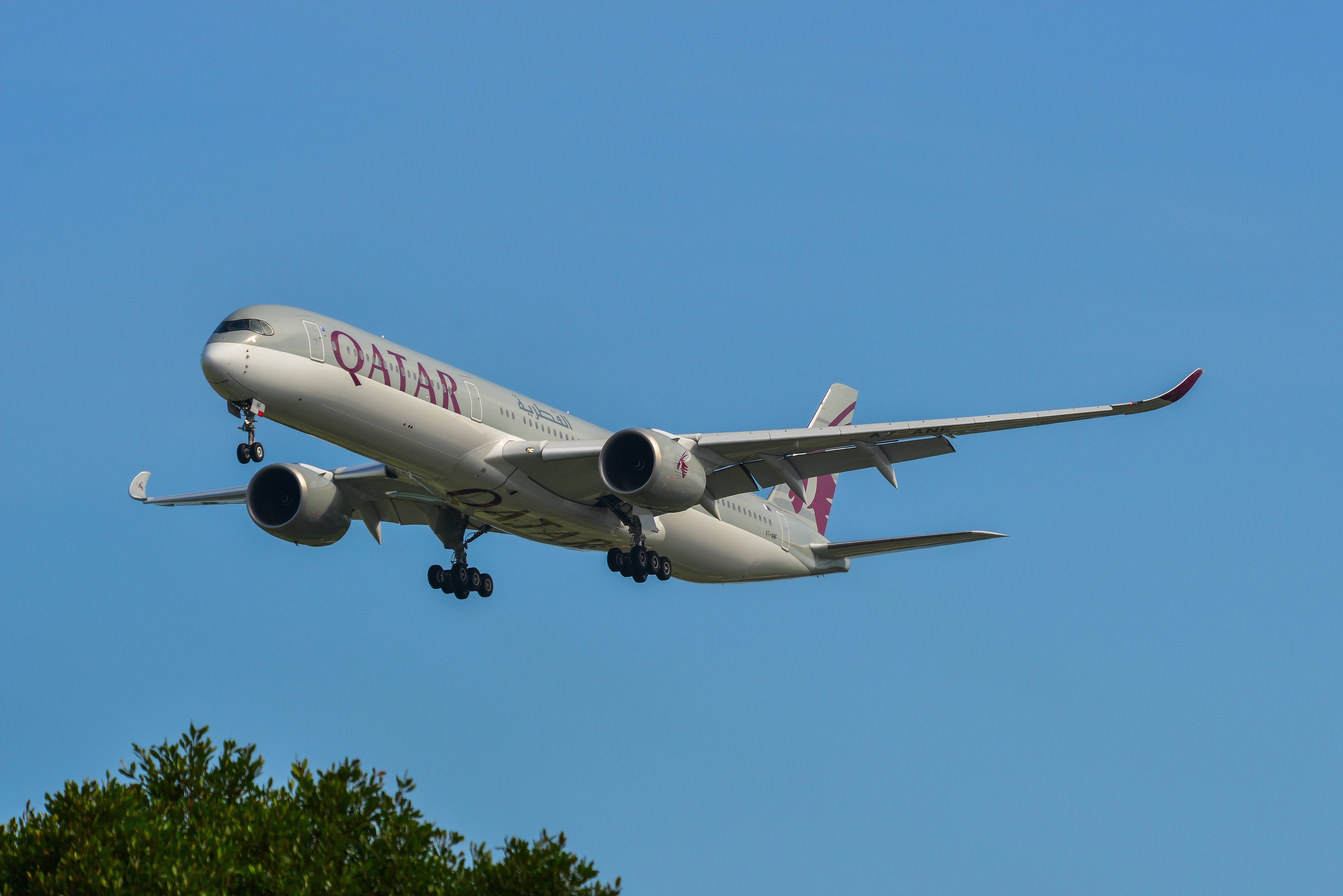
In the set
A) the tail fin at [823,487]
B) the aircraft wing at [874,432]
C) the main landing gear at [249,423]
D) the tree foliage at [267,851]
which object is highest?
the tail fin at [823,487]

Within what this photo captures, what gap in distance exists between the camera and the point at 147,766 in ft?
95.3

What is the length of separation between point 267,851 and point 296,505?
1482cm

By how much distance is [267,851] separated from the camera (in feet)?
87.5

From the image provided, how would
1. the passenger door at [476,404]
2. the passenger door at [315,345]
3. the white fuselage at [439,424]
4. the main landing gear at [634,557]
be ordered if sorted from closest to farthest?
the white fuselage at [439,424] → the passenger door at [315,345] → the passenger door at [476,404] → the main landing gear at [634,557]

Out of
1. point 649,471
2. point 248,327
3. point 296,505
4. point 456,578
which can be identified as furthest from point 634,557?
point 248,327

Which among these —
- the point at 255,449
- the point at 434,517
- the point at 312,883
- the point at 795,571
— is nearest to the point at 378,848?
the point at 312,883

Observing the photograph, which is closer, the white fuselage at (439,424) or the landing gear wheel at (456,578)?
the white fuselage at (439,424)

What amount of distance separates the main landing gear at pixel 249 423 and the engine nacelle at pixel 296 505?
826 cm

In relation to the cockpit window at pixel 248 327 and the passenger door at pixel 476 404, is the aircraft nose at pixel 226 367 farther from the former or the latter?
the passenger door at pixel 476 404

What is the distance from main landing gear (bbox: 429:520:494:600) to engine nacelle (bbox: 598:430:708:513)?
6442 mm

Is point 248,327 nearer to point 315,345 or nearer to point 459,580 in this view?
point 315,345

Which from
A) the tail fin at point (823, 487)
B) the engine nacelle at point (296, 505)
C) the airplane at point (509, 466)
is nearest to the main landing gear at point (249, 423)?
the airplane at point (509, 466)

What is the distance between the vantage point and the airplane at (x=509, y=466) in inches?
1275

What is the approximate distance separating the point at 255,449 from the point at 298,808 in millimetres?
7649
